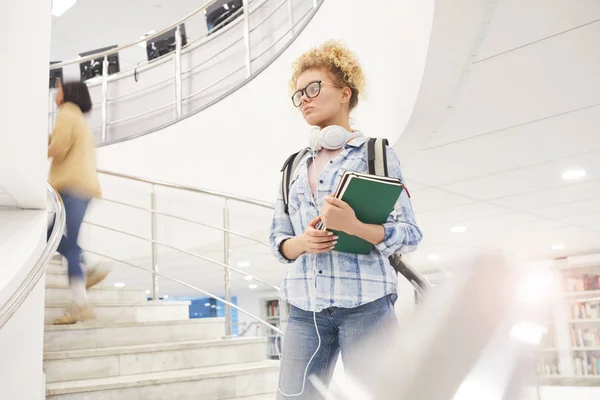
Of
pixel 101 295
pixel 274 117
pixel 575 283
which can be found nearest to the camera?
pixel 575 283

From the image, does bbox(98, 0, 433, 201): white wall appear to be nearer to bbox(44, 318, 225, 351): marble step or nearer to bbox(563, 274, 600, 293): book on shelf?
bbox(44, 318, 225, 351): marble step

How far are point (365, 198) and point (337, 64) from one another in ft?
1.21

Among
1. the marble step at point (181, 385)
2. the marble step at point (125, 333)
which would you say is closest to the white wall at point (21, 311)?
the marble step at point (181, 385)

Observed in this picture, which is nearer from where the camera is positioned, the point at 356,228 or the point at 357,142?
the point at 356,228

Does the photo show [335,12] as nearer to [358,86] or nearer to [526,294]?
[358,86]

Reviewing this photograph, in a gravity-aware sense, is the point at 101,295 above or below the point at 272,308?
below

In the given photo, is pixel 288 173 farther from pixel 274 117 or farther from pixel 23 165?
pixel 274 117

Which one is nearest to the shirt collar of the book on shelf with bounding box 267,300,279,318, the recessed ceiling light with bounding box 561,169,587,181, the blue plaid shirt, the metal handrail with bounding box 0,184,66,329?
the blue plaid shirt

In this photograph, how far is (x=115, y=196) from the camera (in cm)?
520

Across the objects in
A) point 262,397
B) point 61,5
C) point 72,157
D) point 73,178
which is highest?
point 61,5

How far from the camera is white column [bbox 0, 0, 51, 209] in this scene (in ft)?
4.45

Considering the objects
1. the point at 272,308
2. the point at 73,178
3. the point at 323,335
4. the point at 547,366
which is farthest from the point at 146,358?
the point at 272,308

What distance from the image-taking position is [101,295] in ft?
11.5

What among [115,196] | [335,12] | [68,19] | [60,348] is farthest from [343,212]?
[68,19]
